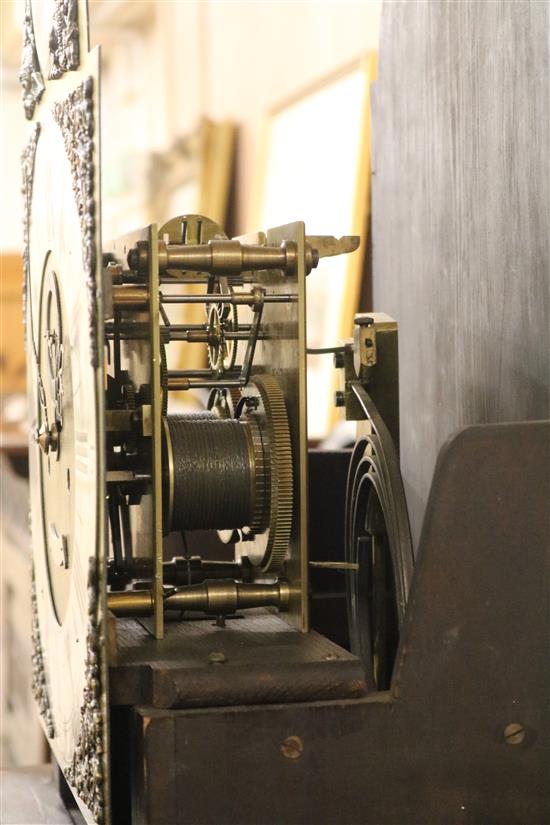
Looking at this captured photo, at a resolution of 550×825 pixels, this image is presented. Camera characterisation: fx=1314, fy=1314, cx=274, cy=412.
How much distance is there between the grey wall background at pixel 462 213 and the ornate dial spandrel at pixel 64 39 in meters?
0.52

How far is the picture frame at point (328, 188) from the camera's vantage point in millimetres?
3377

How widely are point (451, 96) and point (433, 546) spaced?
774mm

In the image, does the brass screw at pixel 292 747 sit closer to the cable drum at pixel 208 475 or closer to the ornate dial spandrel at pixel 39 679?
the cable drum at pixel 208 475

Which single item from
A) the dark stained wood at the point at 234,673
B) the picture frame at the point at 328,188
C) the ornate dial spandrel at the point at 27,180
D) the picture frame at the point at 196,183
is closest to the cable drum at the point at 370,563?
the dark stained wood at the point at 234,673

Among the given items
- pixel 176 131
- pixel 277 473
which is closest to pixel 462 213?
pixel 277 473

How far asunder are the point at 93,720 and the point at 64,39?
66 centimetres

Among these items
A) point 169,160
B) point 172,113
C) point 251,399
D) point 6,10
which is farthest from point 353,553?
Answer: point 172,113

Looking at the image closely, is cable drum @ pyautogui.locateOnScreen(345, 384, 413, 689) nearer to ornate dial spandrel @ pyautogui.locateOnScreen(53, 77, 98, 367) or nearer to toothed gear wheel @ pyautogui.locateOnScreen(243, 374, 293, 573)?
toothed gear wheel @ pyautogui.locateOnScreen(243, 374, 293, 573)

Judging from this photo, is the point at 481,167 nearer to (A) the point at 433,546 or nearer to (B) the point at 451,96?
(B) the point at 451,96

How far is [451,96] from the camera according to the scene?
174cm

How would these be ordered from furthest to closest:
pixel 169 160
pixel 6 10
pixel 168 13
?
pixel 168 13 < pixel 169 160 < pixel 6 10

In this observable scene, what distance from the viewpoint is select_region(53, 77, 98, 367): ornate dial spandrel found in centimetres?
117

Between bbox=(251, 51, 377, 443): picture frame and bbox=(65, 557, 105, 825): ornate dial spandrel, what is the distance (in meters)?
1.98

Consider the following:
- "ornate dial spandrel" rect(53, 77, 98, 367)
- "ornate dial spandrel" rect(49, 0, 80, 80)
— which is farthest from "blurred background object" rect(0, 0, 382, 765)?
"ornate dial spandrel" rect(53, 77, 98, 367)
